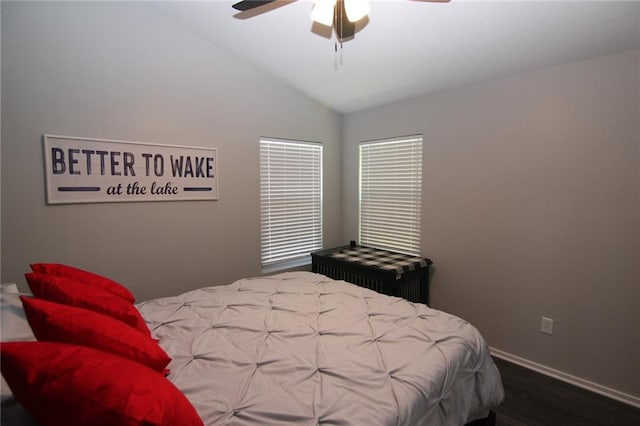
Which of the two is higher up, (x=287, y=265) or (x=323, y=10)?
(x=323, y=10)

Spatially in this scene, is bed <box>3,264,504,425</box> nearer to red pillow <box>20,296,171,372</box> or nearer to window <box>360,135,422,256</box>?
red pillow <box>20,296,171,372</box>

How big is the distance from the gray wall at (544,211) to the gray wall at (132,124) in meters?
1.77

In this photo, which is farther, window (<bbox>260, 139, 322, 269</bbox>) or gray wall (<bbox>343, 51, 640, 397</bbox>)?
window (<bbox>260, 139, 322, 269</bbox>)

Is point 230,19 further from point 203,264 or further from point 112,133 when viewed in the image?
point 203,264

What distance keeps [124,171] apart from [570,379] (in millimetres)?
3729

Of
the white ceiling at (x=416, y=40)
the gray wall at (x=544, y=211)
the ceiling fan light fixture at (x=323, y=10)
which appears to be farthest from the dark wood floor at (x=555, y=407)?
the ceiling fan light fixture at (x=323, y=10)

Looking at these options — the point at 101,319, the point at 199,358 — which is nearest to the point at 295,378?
the point at 199,358

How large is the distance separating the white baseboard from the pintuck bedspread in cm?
116

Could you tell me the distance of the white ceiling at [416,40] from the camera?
5.90 ft

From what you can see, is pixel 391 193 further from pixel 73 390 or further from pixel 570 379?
pixel 73 390

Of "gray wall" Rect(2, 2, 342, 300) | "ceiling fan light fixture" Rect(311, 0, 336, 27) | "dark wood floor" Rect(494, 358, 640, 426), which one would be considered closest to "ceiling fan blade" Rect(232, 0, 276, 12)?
"ceiling fan light fixture" Rect(311, 0, 336, 27)

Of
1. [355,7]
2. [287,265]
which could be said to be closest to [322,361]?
[355,7]

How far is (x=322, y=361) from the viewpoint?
1285 millimetres

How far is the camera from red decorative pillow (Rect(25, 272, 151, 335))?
121 cm
